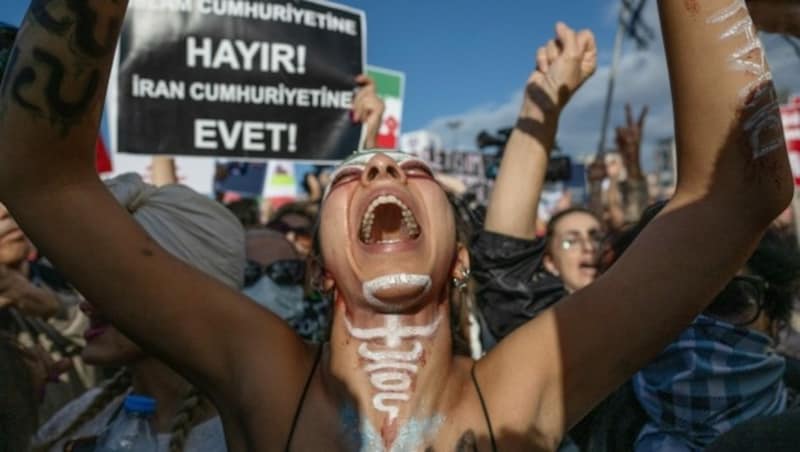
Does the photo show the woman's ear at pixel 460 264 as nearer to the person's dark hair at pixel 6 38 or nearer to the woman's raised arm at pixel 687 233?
the woman's raised arm at pixel 687 233

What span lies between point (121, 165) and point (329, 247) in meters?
4.21

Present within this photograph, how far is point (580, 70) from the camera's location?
7.32 ft

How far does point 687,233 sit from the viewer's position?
1.42 meters

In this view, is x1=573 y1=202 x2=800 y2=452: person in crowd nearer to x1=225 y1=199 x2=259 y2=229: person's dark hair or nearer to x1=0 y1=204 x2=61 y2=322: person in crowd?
x1=0 y1=204 x2=61 y2=322: person in crowd

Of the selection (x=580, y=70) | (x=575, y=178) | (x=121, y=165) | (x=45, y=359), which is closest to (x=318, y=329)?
(x=45, y=359)

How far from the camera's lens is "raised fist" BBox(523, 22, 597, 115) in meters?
2.20

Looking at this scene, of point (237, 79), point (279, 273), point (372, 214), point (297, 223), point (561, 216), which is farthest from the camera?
point (297, 223)

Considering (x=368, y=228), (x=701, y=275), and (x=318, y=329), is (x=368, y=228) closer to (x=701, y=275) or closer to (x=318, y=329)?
(x=701, y=275)

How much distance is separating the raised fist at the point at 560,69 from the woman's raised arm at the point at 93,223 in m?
1.17

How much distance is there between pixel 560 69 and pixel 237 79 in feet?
7.20

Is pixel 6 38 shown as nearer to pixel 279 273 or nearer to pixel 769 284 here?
pixel 279 273

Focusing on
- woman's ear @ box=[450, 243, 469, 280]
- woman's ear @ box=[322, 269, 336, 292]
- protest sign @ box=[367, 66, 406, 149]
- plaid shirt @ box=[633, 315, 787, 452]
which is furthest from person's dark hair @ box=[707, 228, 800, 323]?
protest sign @ box=[367, 66, 406, 149]

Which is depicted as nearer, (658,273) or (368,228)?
(658,273)

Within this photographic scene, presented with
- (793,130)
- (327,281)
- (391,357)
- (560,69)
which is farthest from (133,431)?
(793,130)
